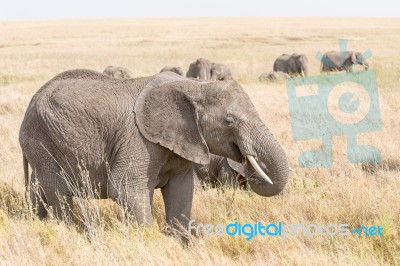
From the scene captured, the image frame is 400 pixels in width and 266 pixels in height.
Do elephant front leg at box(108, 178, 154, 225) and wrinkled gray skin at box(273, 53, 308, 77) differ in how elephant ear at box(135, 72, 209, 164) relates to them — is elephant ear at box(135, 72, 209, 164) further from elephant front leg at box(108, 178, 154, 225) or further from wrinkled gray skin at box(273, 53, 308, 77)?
wrinkled gray skin at box(273, 53, 308, 77)

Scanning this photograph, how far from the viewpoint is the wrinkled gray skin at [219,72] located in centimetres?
2028

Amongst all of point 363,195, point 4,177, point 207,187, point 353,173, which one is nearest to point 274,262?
point 363,195

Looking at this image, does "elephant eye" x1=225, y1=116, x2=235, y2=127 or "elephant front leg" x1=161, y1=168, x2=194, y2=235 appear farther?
"elephant front leg" x1=161, y1=168, x2=194, y2=235

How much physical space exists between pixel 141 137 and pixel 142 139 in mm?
18

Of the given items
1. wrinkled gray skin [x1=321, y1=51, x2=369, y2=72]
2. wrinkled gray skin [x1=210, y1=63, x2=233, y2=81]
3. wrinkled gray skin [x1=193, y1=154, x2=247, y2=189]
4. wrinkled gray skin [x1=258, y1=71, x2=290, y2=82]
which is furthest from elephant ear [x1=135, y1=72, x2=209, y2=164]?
wrinkled gray skin [x1=321, y1=51, x2=369, y2=72]

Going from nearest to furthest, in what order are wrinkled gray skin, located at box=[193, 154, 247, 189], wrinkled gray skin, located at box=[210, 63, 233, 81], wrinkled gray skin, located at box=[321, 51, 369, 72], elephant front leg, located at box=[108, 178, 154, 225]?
elephant front leg, located at box=[108, 178, 154, 225] < wrinkled gray skin, located at box=[193, 154, 247, 189] < wrinkled gray skin, located at box=[210, 63, 233, 81] < wrinkled gray skin, located at box=[321, 51, 369, 72]

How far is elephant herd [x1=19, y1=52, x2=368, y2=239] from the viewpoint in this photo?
15.0ft

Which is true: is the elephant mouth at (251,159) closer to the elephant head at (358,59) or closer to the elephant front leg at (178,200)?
the elephant front leg at (178,200)

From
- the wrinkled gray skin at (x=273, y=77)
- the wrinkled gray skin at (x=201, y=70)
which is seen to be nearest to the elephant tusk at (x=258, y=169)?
the wrinkled gray skin at (x=273, y=77)

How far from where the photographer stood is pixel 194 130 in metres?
4.71

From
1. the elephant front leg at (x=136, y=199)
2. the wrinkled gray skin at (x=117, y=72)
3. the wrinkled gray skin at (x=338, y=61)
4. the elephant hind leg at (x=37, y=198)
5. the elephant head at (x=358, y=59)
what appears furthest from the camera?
the wrinkled gray skin at (x=338, y=61)

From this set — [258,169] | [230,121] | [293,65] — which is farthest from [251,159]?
[293,65]

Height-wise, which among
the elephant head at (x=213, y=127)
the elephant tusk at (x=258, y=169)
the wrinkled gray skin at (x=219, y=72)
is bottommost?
the wrinkled gray skin at (x=219, y=72)

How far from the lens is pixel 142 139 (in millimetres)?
4766
